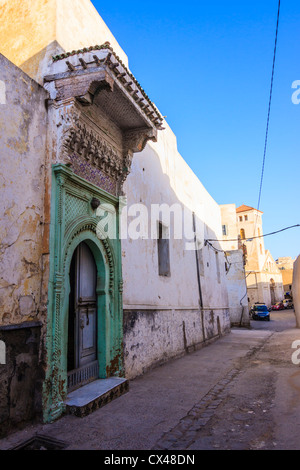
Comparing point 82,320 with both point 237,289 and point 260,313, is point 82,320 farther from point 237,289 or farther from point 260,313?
point 260,313

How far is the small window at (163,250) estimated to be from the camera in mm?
8767

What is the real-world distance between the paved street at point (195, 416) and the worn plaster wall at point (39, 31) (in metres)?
4.79

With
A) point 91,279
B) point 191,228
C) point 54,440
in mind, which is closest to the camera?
point 54,440

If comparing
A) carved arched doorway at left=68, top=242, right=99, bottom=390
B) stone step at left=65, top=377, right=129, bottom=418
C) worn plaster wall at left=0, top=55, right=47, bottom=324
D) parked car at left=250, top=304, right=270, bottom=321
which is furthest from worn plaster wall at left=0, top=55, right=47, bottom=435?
parked car at left=250, top=304, right=270, bottom=321

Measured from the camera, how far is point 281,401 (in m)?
4.47

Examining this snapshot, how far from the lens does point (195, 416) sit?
402 cm

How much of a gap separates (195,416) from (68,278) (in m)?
2.48

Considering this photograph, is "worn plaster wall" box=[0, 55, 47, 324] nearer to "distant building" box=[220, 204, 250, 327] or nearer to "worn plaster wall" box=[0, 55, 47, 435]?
"worn plaster wall" box=[0, 55, 47, 435]

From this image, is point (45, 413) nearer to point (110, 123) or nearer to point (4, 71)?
point (4, 71)

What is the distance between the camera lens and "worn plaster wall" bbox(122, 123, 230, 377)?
255 inches

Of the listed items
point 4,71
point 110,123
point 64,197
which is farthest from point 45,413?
point 110,123

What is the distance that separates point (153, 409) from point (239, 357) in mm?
4954

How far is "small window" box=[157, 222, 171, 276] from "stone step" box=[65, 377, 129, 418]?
405 centimetres

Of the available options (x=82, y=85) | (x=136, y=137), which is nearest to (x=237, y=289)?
(x=136, y=137)
